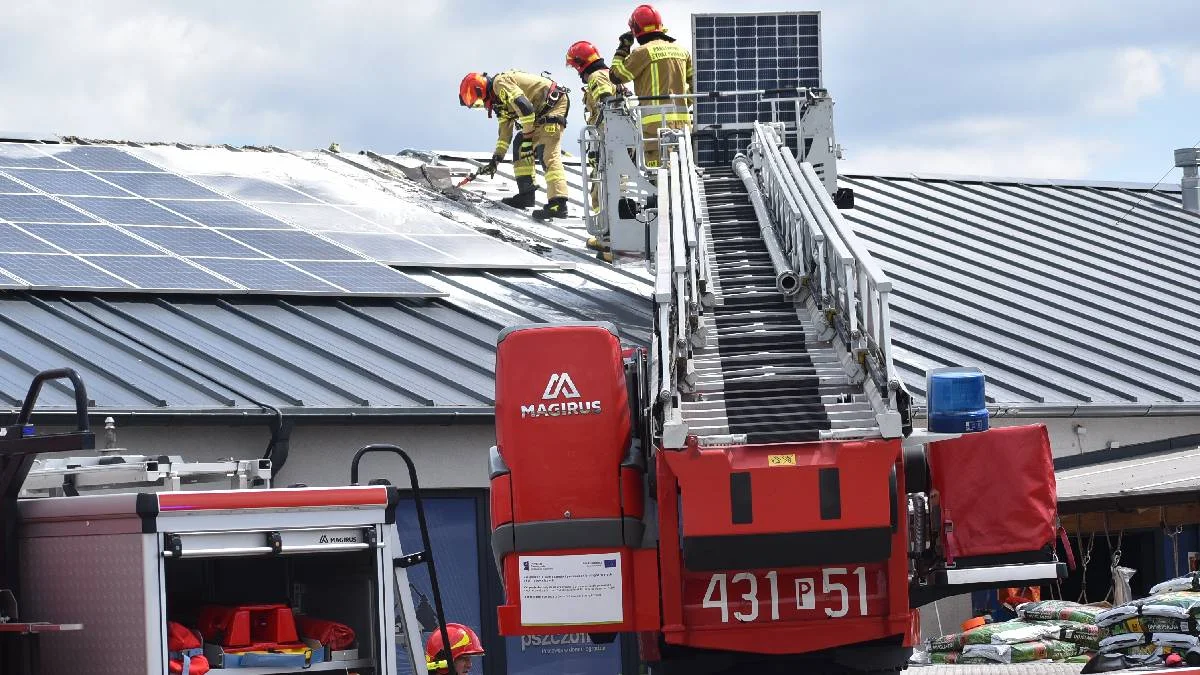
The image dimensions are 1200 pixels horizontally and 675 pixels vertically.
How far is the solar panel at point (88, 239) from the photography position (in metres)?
19.2

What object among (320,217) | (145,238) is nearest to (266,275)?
(145,238)

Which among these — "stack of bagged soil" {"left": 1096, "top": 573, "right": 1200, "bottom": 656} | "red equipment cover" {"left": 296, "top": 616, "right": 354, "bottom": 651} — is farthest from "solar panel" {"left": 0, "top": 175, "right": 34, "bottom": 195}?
"stack of bagged soil" {"left": 1096, "top": 573, "right": 1200, "bottom": 656}

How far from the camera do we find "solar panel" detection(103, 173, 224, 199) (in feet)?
72.6

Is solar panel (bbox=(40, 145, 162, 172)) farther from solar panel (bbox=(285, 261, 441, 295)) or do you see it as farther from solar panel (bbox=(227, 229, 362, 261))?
solar panel (bbox=(285, 261, 441, 295))

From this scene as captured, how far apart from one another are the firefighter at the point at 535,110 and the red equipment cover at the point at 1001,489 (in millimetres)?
16033

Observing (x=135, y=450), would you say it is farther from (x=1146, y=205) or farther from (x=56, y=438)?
(x=1146, y=205)

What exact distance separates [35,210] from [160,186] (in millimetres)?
2479

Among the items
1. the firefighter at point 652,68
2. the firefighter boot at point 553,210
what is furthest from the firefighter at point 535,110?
the firefighter at point 652,68

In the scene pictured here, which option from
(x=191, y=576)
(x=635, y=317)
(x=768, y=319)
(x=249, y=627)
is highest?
(x=635, y=317)

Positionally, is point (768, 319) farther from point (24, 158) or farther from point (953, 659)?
point (24, 158)

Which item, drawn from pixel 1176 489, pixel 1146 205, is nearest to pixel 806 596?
pixel 1176 489

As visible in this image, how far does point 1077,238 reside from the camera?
28281 mm

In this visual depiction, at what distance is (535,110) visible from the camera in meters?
27.3

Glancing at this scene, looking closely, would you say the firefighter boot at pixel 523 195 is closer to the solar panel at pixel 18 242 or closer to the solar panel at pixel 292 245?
the solar panel at pixel 292 245
